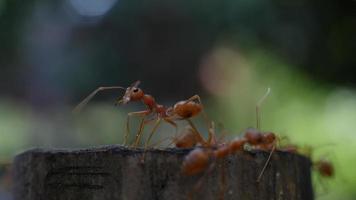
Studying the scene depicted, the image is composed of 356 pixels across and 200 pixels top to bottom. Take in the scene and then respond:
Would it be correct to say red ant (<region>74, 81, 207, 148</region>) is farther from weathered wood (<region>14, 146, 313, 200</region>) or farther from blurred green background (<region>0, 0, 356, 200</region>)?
blurred green background (<region>0, 0, 356, 200</region>)

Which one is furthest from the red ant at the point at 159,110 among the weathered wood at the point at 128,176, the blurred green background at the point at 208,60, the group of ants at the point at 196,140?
the blurred green background at the point at 208,60

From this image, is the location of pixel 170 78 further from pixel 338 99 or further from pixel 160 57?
pixel 338 99

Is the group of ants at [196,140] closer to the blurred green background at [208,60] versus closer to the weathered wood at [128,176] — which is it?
the weathered wood at [128,176]

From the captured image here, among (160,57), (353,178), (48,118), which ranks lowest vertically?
(353,178)

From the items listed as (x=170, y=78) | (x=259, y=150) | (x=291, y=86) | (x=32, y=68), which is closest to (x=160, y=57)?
(x=170, y=78)

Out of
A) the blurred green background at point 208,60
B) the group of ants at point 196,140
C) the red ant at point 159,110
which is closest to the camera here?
the group of ants at point 196,140

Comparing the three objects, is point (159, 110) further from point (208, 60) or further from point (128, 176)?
point (208, 60)

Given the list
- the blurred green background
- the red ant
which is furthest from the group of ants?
the blurred green background
